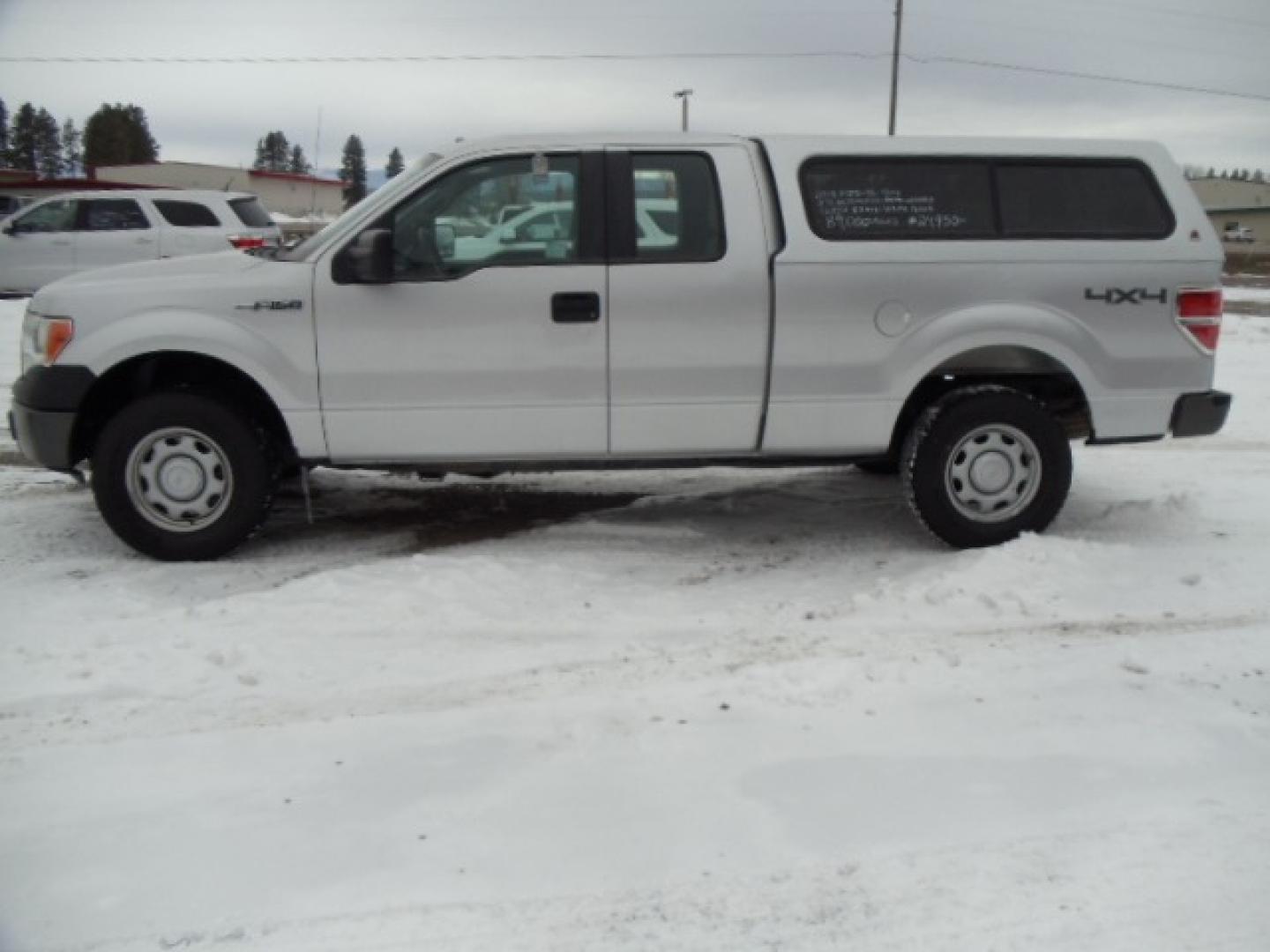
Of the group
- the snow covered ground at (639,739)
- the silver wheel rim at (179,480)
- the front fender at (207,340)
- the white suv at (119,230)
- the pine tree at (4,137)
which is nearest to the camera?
the snow covered ground at (639,739)

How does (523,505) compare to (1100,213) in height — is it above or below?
below

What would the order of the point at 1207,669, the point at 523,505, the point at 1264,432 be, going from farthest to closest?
the point at 1264,432 → the point at 523,505 → the point at 1207,669

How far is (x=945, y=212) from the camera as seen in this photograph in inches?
204

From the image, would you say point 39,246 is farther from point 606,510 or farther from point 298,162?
point 298,162

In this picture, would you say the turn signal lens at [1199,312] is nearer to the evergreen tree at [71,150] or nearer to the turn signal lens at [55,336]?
the turn signal lens at [55,336]

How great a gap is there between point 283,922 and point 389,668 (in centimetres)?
149

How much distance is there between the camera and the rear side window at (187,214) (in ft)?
49.8

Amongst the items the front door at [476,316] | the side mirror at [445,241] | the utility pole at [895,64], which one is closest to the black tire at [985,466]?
the front door at [476,316]

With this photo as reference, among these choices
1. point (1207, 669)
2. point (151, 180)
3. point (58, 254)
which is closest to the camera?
point (1207, 669)

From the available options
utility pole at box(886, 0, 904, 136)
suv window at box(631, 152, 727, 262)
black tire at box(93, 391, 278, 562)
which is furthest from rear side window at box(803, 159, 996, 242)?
utility pole at box(886, 0, 904, 136)

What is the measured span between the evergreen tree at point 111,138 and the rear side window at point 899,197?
258 ft

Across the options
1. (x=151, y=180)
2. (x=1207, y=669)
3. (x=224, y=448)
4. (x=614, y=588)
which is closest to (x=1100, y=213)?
(x=1207, y=669)

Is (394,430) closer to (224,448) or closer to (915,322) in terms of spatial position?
(224,448)

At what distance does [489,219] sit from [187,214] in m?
11.9
